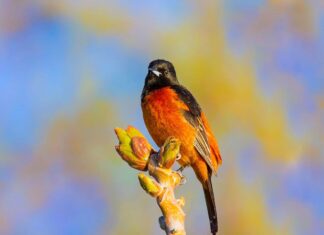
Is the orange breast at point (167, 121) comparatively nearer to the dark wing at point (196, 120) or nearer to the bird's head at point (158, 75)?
the dark wing at point (196, 120)

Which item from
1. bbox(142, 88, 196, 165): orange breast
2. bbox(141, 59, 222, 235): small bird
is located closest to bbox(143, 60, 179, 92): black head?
bbox(141, 59, 222, 235): small bird

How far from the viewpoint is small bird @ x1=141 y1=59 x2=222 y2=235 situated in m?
2.92

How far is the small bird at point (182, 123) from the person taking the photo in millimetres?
2916

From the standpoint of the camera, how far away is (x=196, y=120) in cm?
300

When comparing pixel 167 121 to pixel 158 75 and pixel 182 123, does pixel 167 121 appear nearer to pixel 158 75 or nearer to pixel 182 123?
pixel 182 123

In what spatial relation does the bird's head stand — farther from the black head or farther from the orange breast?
the orange breast

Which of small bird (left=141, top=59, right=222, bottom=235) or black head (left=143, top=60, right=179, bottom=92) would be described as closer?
small bird (left=141, top=59, right=222, bottom=235)

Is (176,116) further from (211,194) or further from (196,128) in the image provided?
(211,194)

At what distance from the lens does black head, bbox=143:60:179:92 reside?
3.25 metres

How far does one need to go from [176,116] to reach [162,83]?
329mm

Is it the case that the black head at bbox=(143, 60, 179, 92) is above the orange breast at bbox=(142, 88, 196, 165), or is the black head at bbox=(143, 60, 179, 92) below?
above

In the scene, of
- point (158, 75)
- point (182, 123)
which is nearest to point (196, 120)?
point (182, 123)

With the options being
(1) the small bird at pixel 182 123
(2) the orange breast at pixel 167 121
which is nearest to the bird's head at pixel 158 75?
(1) the small bird at pixel 182 123

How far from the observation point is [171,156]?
91cm
